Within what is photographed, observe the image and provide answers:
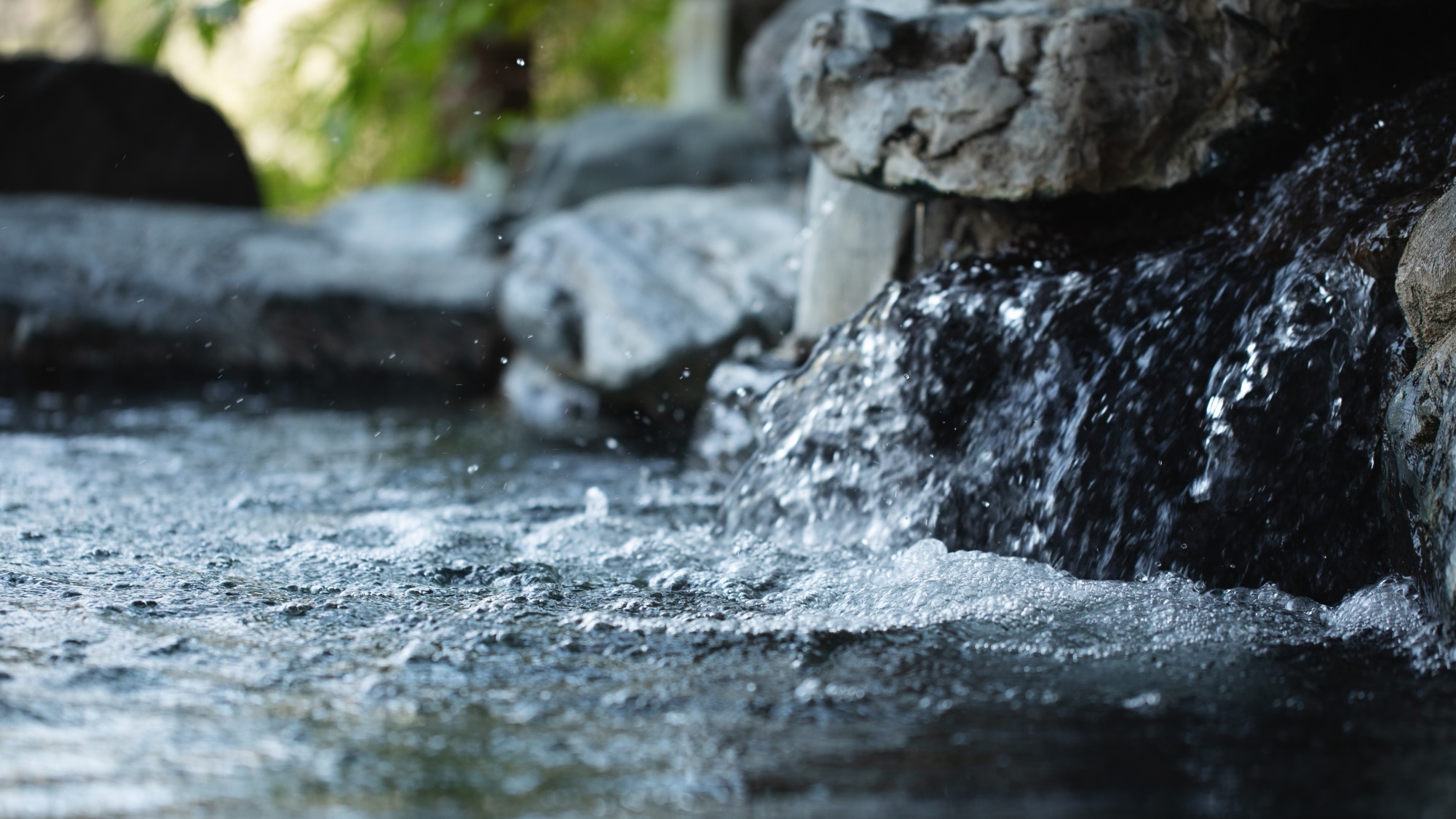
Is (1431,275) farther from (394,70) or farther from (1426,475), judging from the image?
(394,70)

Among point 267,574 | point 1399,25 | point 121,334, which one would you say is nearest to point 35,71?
point 121,334

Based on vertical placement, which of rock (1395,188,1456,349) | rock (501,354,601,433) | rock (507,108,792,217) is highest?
rock (507,108,792,217)

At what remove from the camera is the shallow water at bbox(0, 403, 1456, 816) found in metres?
1.39

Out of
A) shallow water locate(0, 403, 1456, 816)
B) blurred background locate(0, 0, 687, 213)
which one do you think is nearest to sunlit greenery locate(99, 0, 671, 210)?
blurred background locate(0, 0, 687, 213)

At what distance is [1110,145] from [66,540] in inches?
90.2

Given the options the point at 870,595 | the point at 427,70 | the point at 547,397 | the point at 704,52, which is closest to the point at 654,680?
the point at 870,595

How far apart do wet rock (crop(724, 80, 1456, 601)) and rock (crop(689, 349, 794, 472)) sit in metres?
0.42

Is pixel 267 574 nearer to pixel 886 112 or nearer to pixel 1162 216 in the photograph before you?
pixel 886 112

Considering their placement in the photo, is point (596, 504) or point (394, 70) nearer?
point (596, 504)

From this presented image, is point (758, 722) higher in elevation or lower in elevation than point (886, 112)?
lower

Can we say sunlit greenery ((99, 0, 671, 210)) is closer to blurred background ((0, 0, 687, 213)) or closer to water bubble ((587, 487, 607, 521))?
blurred background ((0, 0, 687, 213))

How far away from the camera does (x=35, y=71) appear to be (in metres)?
5.96

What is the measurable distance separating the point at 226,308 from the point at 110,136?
65.1 inches

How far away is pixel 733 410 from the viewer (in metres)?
3.58
